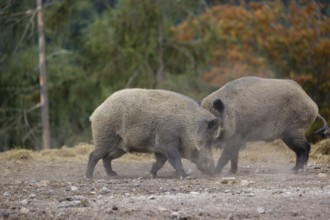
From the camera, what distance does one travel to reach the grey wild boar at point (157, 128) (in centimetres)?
1475

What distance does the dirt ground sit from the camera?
405 inches

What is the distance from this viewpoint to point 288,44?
32.4m

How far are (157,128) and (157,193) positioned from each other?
109 inches

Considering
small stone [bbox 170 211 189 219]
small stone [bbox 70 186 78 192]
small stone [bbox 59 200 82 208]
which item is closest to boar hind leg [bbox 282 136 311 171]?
small stone [bbox 70 186 78 192]

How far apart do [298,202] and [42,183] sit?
12.3 ft

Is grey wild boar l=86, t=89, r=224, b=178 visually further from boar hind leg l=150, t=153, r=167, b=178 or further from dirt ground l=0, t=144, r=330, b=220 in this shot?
dirt ground l=0, t=144, r=330, b=220

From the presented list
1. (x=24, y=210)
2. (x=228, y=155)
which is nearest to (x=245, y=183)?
(x=228, y=155)

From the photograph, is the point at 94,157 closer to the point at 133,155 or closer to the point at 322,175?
the point at 133,155

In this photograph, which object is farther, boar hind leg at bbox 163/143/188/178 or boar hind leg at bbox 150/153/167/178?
boar hind leg at bbox 150/153/167/178

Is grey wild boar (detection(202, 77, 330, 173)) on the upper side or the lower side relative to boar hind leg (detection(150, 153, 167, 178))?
upper

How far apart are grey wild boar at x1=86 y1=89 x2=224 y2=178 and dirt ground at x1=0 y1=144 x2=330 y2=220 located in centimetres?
38

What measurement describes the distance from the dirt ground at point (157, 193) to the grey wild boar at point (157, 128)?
1.26 ft

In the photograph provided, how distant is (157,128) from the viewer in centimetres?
1480

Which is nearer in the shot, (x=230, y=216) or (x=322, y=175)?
(x=230, y=216)
